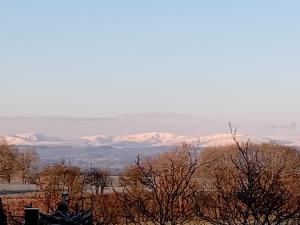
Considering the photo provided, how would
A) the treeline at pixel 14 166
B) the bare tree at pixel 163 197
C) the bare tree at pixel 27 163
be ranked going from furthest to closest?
the bare tree at pixel 27 163
the treeline at pixel 14 166
the bare tree at pixel 163 197

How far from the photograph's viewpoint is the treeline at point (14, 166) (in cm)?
7531

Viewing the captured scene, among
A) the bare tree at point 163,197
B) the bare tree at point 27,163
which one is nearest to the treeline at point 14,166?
the bare tree at point 27,163

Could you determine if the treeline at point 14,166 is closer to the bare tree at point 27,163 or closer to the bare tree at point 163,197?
the bare tree at point 27,163

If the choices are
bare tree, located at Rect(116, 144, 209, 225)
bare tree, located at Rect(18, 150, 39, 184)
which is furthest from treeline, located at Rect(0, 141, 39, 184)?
bare tree, located at Rect(116, 144, 209, 225)

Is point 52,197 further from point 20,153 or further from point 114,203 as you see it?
point 20,153

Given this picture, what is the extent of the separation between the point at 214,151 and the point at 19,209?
37799 millimetres

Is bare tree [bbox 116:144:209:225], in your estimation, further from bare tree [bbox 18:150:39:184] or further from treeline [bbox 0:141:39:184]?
bare tree [bbox 18:150:39:184]

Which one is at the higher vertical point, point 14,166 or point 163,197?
point 163,197

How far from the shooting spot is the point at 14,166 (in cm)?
8112

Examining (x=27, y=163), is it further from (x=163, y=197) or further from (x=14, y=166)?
(x=163, y=197)

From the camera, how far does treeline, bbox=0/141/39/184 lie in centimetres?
7531

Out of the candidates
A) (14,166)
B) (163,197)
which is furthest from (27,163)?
(163,197)

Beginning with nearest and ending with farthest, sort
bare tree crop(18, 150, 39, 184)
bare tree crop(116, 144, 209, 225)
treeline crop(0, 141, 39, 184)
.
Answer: bare tree crop(116, 144, 209, 225) < treeline crop(0, 141, 39, 184) < bare tree crop(18, 150, 39, 184)

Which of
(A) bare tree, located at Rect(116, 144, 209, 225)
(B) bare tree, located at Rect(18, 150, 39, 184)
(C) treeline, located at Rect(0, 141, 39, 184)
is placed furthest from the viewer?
(B) bare tree, located at Rect(18, 150, 39, 184)
